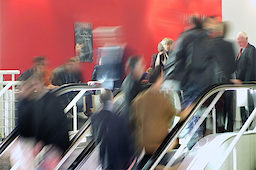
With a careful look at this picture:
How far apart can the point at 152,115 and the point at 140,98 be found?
135mm

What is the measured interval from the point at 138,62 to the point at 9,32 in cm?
361

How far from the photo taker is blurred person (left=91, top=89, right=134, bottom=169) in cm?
283

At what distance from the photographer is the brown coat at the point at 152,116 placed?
273 cm

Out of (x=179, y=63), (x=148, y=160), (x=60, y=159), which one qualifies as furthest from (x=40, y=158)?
(x=179, y=63)

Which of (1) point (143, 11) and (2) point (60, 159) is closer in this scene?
(2) point (60, 159)

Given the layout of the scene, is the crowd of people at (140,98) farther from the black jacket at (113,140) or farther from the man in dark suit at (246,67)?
the man in dark suit at (246,67)

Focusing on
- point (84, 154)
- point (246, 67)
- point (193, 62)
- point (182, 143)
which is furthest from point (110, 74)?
point (246, 67)

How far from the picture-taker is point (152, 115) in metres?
2.75

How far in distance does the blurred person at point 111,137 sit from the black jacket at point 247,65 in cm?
181

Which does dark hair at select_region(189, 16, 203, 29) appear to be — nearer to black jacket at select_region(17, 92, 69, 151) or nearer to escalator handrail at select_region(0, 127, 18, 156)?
black jacket at select_region(17, 92, 69, 151)

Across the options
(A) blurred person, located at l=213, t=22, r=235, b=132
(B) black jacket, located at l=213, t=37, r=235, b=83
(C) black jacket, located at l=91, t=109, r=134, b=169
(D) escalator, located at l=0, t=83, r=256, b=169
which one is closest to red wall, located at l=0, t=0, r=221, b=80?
(D) escalator, located at l=0, t=83, r=256, b=169

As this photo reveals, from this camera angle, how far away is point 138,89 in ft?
9.72

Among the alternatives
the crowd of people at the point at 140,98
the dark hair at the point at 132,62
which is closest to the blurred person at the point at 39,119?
the crowd of people at the point at 140,98

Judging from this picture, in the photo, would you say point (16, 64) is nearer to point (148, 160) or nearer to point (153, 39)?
point (153, 39)
